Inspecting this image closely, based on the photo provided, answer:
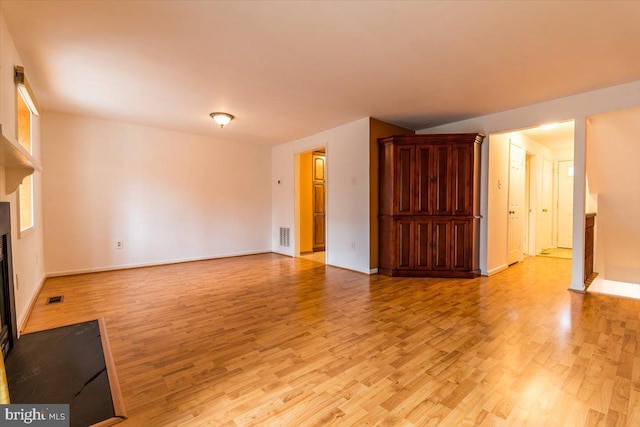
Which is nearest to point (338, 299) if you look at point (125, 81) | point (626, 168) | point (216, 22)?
point (216, 22)

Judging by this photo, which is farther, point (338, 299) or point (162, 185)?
point (162, 185)

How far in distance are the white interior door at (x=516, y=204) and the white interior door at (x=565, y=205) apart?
238 cm

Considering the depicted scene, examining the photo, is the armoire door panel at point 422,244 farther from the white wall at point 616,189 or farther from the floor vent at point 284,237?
the floor vent at point 284,237

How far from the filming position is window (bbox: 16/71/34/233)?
2.99 metres

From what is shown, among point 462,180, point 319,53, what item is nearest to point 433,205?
point 462,180

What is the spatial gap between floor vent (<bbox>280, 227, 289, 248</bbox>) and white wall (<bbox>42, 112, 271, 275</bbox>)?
0.50m

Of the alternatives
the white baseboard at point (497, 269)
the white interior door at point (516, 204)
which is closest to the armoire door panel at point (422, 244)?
the white baseboard at point (497, 269)

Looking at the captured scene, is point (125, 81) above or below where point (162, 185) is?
above

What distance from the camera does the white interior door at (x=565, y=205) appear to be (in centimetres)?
678

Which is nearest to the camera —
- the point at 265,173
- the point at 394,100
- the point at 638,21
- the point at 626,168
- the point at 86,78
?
the point at 638,21

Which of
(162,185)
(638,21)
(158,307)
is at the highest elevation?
(638,21)

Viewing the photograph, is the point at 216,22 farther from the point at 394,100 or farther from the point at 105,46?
the point at 394,100

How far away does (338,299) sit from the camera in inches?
129

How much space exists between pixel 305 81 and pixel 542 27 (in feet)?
6.80
